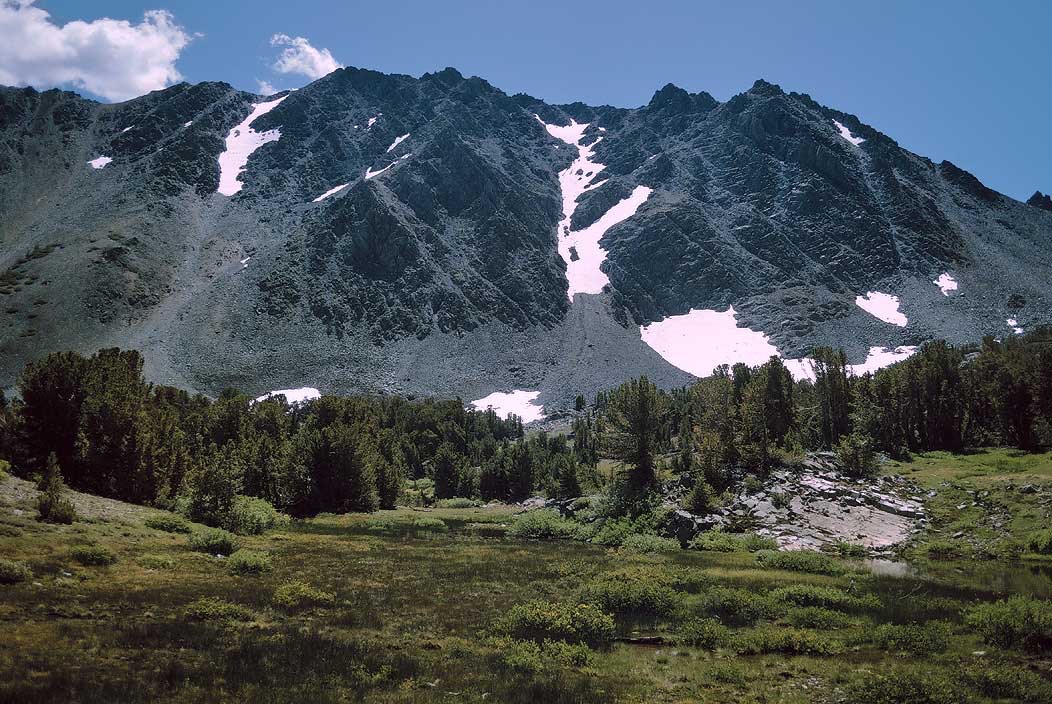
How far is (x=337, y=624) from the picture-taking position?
21.1 metres

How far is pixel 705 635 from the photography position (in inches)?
803

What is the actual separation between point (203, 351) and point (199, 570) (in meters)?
177

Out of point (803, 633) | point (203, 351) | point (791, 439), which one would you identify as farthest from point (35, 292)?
point (803, 633)

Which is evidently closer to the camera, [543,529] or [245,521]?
[245,521]

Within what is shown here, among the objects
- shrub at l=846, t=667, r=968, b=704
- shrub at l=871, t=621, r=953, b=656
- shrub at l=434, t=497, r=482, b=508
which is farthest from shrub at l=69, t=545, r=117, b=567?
shrub at l=434, t=497, r=482, b=508

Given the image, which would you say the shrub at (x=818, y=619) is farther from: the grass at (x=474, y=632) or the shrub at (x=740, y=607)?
the shrub at (x=740, y=607)

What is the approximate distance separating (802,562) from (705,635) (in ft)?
59.7

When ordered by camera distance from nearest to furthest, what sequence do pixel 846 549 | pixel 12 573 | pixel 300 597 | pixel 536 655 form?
pixel 536 655 → pixel 12 573 → pixel 300 597 → pixel 846 549

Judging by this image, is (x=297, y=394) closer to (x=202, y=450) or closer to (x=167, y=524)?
(x=202, y=450)

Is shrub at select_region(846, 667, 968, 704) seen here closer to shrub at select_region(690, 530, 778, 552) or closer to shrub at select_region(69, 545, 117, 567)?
shrub at select_region(690, 530, 778, 552)

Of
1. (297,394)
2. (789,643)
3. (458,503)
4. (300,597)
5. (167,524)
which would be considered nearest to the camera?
(789,643)

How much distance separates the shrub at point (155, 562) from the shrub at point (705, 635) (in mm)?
22470

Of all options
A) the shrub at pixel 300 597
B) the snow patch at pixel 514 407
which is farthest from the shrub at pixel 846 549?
the snow patch at pixel 514 407

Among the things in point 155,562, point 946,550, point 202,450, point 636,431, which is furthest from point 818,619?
point 202,450
